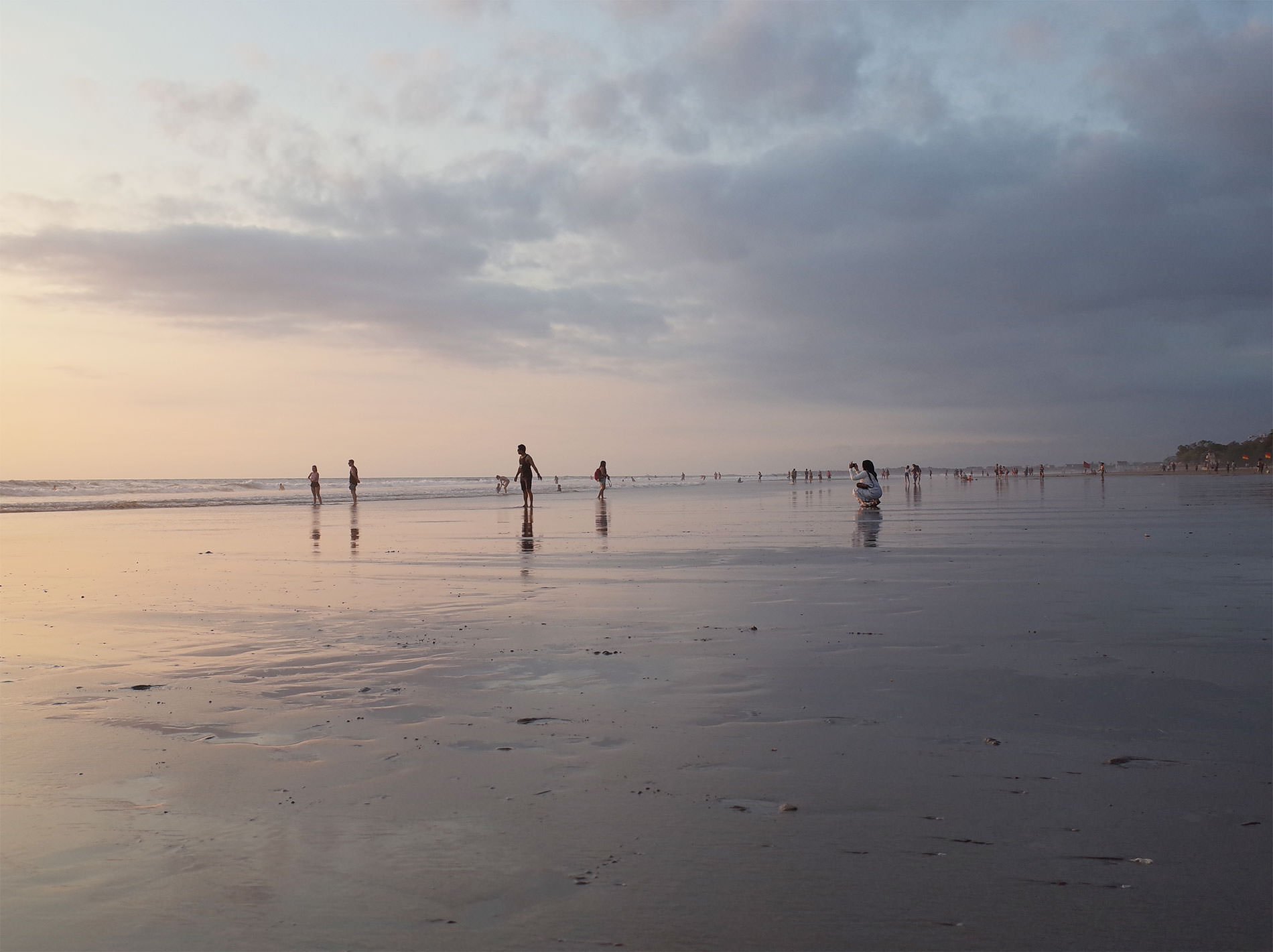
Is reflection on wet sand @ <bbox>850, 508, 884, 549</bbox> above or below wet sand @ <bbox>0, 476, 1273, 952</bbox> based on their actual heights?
above

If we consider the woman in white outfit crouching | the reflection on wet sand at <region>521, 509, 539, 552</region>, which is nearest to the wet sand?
the reflection on wet sand at <region>521, 509, 539, 552</region>

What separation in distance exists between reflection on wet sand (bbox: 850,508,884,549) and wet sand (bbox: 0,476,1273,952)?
6775 millimetres

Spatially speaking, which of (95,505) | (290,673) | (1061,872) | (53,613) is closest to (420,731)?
(290,673)

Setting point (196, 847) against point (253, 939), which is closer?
point (253, 939)

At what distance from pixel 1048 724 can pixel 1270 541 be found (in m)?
14.6

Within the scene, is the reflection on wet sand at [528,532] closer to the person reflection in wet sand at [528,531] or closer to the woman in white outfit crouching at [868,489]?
the person reflection in wet sand at [528,531]

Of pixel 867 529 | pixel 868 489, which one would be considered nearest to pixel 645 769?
pixel 867 529

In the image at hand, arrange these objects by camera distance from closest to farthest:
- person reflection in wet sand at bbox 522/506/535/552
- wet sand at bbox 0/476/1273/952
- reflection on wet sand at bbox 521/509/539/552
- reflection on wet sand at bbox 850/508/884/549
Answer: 1. wet sand at bbox 0/476/1273/952
2. reflection on wet sand at bbox 850/508/884/549
3. reflection on wet sand at bbox 521/509/539/552
4. person reflection in wet sand at bbox 522/506/535/552

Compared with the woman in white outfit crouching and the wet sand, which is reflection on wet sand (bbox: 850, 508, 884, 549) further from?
the wet sand

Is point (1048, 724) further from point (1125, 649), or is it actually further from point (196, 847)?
point (196, 847)

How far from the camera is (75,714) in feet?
19.6

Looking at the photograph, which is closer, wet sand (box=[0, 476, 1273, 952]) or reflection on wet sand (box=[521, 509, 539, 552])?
wet sand (box=[0, 476, 1273, 952])

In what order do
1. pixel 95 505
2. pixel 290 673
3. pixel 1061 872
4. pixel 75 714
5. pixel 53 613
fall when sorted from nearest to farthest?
1. pixel 1061 872
2. pixel 75 714
3. pixel 290 673
4. pixel 53 613
5. pixel 95 505

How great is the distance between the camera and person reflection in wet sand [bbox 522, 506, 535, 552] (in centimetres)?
1880
